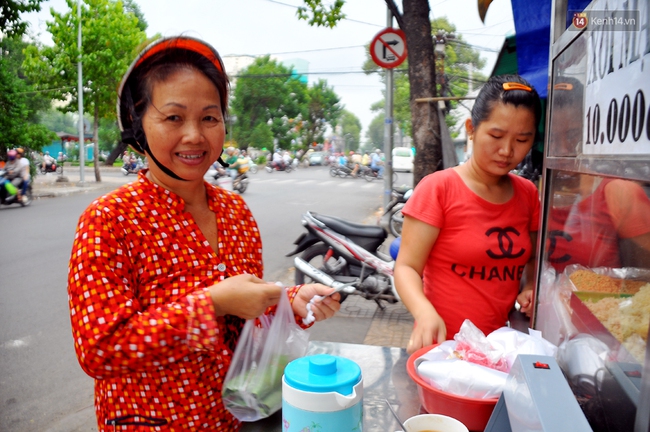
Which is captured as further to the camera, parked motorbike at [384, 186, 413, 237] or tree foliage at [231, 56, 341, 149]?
tree foliage at [231, 56, 341, 149]

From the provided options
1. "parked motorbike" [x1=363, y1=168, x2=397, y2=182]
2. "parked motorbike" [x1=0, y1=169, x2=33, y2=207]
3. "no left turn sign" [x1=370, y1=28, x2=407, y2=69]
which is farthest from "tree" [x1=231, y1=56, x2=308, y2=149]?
"no left turn sign" [x1=370, y1=28, x2=407, y2=69]

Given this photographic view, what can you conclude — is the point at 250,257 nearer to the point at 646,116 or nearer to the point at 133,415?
the point at 133,415

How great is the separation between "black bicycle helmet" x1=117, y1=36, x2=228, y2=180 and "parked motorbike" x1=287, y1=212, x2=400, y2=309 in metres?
3.34

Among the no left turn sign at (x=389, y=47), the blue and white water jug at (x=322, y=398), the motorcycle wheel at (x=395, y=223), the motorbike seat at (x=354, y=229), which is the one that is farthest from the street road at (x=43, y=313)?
the no left turn sign at (x=389, y=47)

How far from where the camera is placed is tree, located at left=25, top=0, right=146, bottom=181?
16656 millimetres

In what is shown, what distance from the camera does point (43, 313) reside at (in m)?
4.68

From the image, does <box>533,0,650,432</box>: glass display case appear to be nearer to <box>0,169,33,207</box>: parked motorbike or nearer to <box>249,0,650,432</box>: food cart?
<box>249,0,650,432</box>: food cart

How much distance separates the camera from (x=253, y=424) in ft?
4.04

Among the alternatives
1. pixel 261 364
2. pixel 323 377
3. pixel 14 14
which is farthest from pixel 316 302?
pixel 14 14

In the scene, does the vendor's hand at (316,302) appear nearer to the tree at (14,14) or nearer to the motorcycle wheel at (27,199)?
the tree at (14,14)

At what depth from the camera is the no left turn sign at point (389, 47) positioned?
7008 millimetres

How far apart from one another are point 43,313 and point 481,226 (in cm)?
458

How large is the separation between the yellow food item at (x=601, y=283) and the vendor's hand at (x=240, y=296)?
0.77m

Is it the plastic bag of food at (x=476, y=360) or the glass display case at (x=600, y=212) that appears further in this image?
the plastic bag of food at (x=476, y=360)
